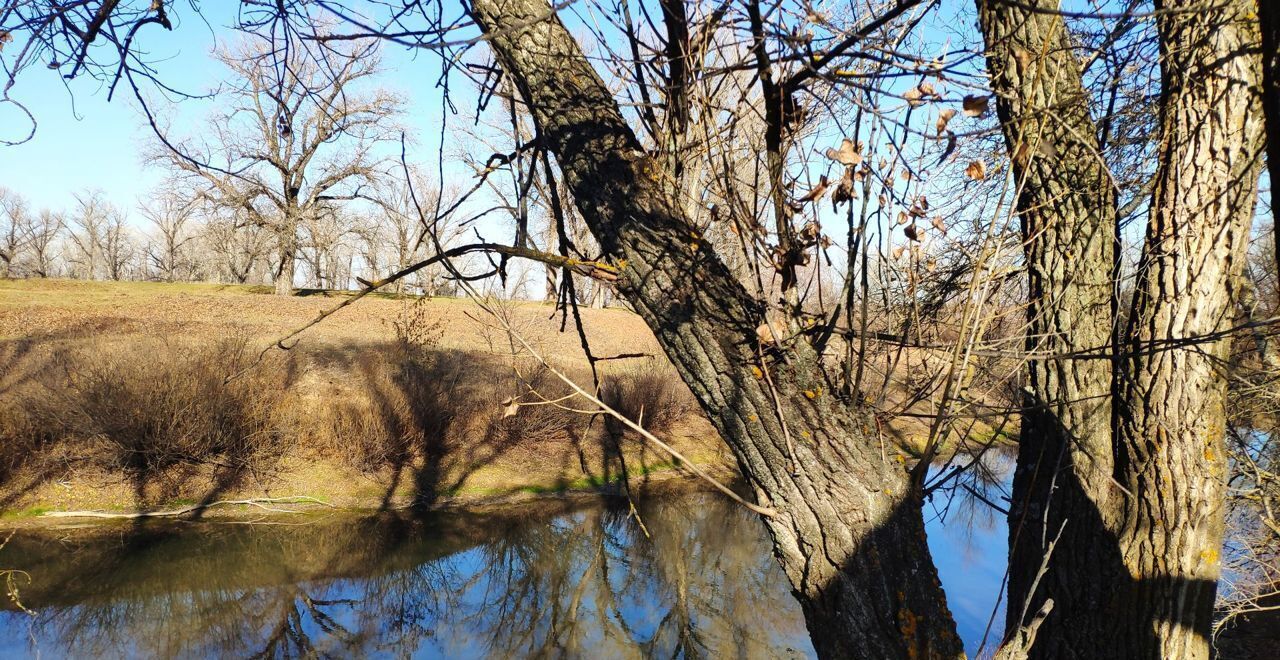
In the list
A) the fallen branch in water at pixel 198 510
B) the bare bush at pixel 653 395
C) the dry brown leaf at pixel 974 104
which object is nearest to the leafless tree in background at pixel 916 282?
the dry brown leaf at pixel 974 104

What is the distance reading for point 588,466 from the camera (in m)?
12.8

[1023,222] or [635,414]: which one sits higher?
[1023,222]

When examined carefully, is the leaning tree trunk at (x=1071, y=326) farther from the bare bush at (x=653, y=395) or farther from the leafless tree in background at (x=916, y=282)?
the bare bush at (x=653, y=395)

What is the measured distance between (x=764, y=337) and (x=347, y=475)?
35.1 ft

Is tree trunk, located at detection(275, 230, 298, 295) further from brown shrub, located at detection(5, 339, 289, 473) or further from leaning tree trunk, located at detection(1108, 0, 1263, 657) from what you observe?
leaning tree trunk, located at detection(1108, 0, 1263, 657)

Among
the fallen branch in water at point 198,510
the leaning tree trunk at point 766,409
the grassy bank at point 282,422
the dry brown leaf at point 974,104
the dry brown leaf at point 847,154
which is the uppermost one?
the dry brown leaf at point 974,104

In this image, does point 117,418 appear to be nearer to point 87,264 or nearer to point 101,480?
point 101,480

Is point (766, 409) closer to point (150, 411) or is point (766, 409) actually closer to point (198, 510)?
point (198, 510)

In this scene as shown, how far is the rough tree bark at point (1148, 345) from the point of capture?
6.37 feet

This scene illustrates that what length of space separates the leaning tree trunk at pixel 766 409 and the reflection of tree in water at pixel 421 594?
6364 mm

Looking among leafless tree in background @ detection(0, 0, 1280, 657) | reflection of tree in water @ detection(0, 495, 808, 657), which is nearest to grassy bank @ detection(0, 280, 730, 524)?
reflection of tree in water @ detection(0, 495, 808, 657)

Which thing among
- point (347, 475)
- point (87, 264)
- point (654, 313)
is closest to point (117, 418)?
point (347, 475)

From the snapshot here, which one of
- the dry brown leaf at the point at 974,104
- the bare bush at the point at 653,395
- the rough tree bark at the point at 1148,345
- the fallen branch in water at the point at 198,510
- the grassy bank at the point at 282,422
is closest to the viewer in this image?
the dry brown leaf at the point at 974,104

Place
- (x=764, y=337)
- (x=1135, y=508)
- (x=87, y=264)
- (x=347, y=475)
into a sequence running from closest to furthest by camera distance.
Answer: (x=764, y=337)
(x=1135, y=508)
(x=347, y=475)
(x=87, y=264)
